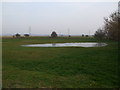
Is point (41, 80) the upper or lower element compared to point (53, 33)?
lower

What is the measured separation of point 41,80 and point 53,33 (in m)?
76.4

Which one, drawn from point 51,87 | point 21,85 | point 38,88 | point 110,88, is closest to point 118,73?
point 110,88

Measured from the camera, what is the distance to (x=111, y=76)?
558 cm

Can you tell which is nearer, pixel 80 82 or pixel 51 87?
pixel 51 87

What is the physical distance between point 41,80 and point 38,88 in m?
0.82

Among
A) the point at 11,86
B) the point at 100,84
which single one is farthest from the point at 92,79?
the point at 11,86

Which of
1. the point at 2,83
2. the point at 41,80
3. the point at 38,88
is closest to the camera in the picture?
Result: the point at 38,88

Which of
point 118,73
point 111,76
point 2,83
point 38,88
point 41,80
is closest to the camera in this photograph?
point 38,88

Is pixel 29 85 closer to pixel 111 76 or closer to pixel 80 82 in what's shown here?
pixel 80 82

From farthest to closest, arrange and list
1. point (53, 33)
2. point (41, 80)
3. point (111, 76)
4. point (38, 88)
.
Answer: point (53, 33) → point (111, 76) → point (41, 80) → point (38, 88)

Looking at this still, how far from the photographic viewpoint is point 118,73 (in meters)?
5.98

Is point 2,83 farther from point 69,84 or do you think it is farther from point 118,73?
point 118,73

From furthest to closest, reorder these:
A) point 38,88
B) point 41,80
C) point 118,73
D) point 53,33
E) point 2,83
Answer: point 53,33 → point 118,73 → point 41,80 → point 2,83 → point 38,88

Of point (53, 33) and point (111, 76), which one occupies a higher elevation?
point (53, 33)
